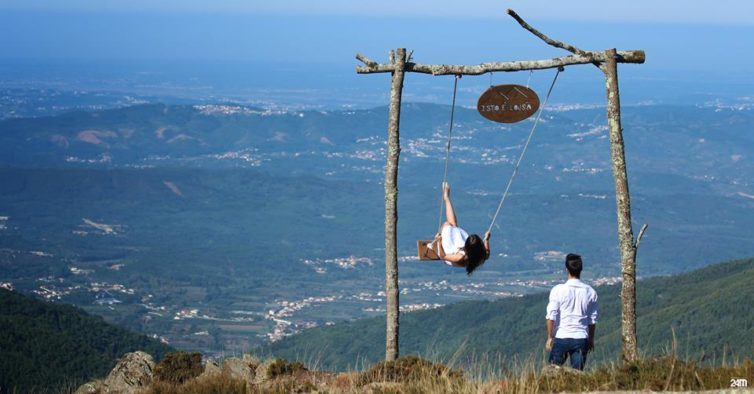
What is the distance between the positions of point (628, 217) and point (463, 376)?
347 cm

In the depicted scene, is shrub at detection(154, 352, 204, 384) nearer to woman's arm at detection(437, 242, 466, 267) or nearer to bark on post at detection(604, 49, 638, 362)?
woman's arm at detection(437, 242, 466, 267)

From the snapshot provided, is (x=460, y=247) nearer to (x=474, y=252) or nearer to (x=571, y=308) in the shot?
(x=474, y=252)

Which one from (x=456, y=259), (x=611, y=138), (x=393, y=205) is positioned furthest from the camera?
(x=393, y=205)

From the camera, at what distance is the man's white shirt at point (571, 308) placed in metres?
13.4

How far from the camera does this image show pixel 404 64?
1667 centimetres

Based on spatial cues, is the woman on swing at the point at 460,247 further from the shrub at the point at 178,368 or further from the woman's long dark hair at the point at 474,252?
the shrub at the point at 178,368

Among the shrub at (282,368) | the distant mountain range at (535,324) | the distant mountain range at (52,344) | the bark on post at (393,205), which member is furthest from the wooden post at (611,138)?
the distant mountain range at (535,324)

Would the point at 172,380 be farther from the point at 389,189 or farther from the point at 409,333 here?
the point at 409,333

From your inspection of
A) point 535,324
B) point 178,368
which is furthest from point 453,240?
point 535,324

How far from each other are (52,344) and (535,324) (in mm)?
36670

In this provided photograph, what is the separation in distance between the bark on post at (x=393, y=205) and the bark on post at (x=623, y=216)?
2.91 m

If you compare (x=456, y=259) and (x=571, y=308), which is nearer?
(x=571, y=308)

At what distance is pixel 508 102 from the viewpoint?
15.9m

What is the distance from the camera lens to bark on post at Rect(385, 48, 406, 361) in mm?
16656
